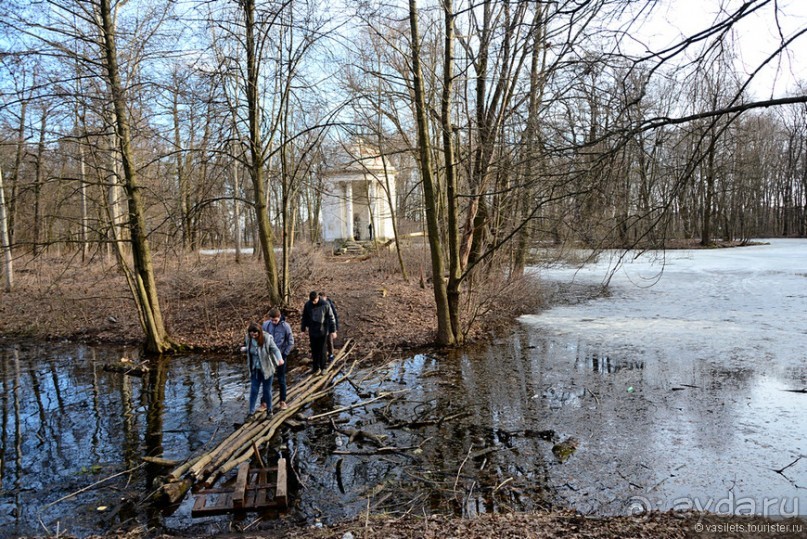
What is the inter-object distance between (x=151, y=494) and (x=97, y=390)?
20.2 ft

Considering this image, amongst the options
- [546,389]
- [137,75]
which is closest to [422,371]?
[546,389]

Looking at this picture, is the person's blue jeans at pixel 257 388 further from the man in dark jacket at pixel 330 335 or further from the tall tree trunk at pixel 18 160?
the tall tree trunk at pixel 18 160

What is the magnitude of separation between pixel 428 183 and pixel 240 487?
8.73 meters

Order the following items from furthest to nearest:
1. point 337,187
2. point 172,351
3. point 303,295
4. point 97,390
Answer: point 337,187
point 303,295
point 172,351
point 97,390

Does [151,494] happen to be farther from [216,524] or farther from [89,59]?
[89,59]

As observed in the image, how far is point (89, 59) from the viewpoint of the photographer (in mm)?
11539

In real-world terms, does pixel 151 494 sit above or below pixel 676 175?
below

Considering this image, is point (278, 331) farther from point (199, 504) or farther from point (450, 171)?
point (450, 171)

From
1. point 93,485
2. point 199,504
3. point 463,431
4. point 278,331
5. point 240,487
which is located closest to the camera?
point 199,504

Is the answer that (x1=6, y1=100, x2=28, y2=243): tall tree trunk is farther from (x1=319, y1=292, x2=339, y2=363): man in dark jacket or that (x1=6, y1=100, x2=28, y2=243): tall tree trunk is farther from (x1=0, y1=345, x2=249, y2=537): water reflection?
(x1=319, y1=292, x2=339, y2=363): man in dark jacket

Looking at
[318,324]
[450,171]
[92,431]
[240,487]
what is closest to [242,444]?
[240,487]

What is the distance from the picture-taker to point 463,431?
8.20 metres

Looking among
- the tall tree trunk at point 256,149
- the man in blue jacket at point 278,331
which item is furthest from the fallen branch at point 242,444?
the tall tree trunk at point 256,149

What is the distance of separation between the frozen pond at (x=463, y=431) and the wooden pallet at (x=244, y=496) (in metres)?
0.13
